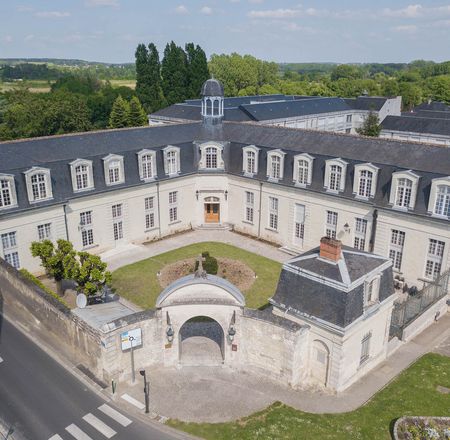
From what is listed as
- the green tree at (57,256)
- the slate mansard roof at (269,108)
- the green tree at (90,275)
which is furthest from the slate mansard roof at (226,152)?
the slate mansard roof at (269,108)

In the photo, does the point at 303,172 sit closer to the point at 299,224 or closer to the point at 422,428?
the point at 299,224

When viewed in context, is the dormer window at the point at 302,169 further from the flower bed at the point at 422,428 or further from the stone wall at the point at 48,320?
the stone wall at the point at 48,320

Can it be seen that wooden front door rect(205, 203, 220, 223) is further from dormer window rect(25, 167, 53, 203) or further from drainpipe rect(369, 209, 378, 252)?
drainpipe rect(369, 209, 378, 252)

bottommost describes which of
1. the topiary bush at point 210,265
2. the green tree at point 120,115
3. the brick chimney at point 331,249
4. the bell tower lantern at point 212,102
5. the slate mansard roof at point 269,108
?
the topiary bush at point 210,265

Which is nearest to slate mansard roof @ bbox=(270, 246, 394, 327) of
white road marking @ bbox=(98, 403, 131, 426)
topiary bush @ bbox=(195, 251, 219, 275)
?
white road marking @ bbox=(98, 403, 131, 426)

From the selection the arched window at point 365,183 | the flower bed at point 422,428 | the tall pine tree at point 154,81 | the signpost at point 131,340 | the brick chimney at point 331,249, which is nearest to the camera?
the flower bed at point 422,428

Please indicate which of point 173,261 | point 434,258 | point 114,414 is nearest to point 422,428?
point 114,414

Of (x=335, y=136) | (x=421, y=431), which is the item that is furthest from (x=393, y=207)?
(x=421, y=431)
